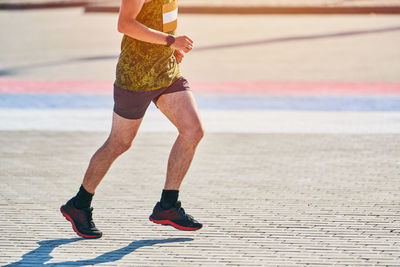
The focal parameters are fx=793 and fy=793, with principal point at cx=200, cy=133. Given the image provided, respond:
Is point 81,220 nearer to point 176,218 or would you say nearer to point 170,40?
point 176,218

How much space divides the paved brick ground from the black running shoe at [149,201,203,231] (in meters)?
0.05

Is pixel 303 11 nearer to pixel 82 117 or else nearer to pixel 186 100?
pixel 82 117

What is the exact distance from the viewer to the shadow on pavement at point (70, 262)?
Result: 416 cm

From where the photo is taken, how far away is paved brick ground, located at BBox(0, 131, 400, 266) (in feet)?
14.2

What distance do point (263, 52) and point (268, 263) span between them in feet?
37.9

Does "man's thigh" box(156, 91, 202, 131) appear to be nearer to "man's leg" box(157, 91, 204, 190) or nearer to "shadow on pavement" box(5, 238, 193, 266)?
"man's leg" box(157, 91, 204, 190)

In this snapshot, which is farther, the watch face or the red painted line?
the red painted line

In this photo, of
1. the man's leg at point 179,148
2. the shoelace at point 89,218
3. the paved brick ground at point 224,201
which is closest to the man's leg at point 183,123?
the man's leg at point 179,148

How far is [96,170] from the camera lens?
4676mm

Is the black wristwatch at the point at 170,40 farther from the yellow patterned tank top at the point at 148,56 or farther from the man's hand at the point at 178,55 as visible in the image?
the man's hand at the point at 178,55

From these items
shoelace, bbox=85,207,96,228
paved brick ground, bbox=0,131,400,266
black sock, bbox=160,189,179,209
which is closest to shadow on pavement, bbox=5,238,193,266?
paved brick ground, bbox=0,131,400,266

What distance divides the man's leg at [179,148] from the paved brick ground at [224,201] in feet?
0.30

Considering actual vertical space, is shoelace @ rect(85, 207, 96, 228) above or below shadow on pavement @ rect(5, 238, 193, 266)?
above

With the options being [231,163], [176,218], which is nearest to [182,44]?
[176,218]
